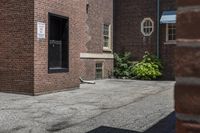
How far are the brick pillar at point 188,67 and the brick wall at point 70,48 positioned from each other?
11.6 meters

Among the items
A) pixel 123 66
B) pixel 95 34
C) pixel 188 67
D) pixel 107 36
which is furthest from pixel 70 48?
pixel 188 67

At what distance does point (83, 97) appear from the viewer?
1225cm

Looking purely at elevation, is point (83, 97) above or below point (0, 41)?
below

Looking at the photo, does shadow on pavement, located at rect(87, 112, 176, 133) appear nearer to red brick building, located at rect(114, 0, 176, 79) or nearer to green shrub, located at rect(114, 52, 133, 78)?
red brick building, located at rect(114, 0, 176, 79)

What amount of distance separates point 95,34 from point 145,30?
4031 millimetres

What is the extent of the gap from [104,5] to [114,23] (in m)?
2.27

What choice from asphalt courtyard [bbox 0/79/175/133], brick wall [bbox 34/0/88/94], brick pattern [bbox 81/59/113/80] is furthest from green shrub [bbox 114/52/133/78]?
asphalt courtyard [bbox 0/79/175/133]

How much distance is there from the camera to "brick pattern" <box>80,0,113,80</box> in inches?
783

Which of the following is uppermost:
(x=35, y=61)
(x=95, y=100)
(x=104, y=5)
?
(x=104, y=5)

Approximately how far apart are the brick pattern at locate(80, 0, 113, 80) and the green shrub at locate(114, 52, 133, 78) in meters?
0.48

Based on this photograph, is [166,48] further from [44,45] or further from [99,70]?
[44,45]

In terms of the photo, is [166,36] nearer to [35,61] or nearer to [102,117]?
[35,61]

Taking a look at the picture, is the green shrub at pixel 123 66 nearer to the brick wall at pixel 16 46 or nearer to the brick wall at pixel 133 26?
the brick wall at pixel 133 26

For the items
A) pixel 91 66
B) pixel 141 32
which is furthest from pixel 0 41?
pixel 141 32
